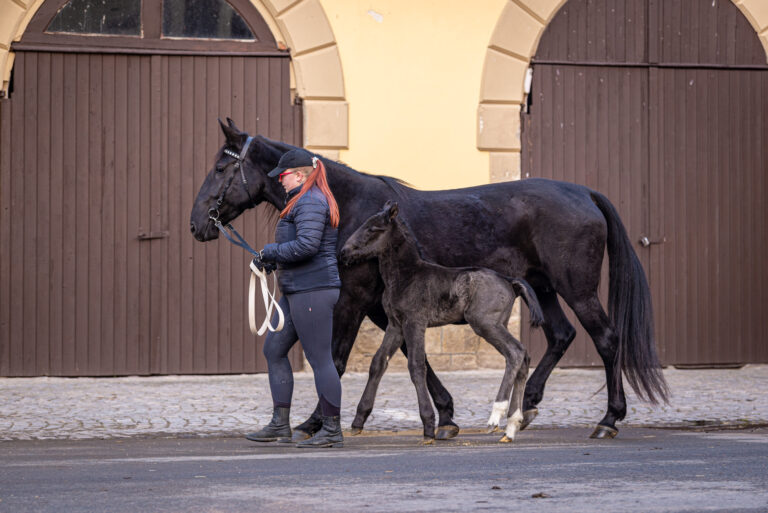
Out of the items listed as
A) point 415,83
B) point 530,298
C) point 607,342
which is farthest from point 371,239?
point 415,83

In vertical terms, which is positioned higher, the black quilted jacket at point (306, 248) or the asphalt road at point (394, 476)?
the black quilted jacket at point (306, 248)

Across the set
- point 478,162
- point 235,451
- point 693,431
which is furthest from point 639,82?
point 235,451

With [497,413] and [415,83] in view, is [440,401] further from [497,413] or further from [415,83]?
[415,83]

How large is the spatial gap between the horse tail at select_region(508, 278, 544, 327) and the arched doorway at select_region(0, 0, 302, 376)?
493cm

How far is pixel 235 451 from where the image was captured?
720 cm

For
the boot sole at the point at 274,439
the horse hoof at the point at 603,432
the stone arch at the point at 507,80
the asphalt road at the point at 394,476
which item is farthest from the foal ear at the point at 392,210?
the stone arch at the point at 507,80

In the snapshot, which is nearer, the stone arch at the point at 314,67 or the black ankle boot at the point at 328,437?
the black ankle boot at the point at 328,437

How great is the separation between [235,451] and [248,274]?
5.19 meters

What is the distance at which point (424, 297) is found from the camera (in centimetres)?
756

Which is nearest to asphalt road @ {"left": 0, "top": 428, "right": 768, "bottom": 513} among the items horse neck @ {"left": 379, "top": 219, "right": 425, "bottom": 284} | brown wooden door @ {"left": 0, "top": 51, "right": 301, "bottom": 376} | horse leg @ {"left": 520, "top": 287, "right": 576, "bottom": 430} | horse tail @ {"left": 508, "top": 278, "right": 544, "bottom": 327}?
horse leg @ {"left": 520, "top": 287, "right": 576, "bottom": 430}

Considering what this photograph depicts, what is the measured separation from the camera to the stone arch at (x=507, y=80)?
12555mm

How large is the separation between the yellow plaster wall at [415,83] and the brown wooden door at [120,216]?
809 mm

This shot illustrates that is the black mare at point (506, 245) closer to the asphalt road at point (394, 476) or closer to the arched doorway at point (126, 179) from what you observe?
the asphalt road at point (394, 476)

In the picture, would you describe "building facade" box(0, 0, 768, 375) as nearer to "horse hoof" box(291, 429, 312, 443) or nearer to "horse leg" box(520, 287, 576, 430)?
"horse leg" box(520, 287, 576, 430)
